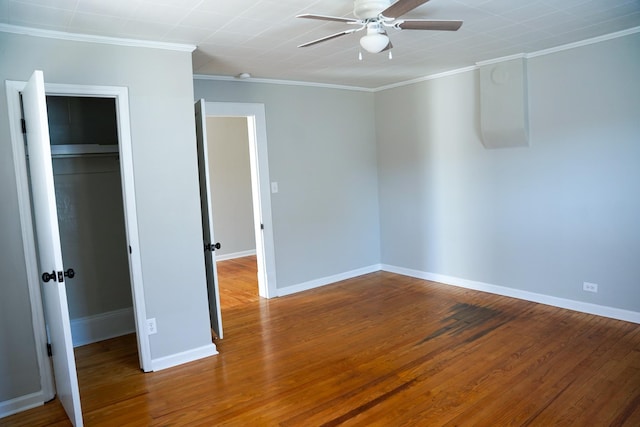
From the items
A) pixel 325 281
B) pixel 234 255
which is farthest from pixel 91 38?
pixel 234 255

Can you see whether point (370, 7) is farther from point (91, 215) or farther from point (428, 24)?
point (91, 215)

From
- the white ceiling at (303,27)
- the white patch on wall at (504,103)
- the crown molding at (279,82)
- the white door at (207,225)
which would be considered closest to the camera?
the white ceiling at (303,27)

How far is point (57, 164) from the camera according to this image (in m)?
3.69

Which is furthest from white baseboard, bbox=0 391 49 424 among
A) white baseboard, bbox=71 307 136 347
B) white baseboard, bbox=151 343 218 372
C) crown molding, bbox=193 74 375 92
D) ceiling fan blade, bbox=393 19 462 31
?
ceiling fan blade, bbox=393 19 462 31

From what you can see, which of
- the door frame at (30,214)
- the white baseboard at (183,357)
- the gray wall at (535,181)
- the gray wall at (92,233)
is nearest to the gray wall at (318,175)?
the gray wall at (535,181)

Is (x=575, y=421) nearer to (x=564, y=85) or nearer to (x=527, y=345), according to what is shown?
(x=527, y=345)

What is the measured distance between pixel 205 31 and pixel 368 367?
8.73ft

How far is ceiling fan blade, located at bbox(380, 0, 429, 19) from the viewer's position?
200cm

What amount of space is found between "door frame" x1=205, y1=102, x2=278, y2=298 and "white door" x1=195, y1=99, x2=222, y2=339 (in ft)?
3.49

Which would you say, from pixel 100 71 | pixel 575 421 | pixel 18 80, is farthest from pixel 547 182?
pixel 18 80

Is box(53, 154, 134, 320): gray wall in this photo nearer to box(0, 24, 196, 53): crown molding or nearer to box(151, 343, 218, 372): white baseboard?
box(151, 343, 218, 372): white baseboard

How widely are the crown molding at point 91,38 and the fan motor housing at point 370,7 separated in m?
1.51

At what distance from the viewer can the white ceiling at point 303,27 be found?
8.18 feet

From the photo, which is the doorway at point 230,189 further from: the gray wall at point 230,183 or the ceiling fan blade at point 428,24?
the ceiling fan blade at point 428,24
